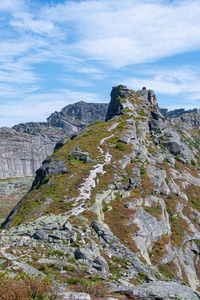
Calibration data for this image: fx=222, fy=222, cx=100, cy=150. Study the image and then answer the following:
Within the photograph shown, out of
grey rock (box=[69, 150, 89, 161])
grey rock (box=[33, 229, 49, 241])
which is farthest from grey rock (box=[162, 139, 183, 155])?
grey rock (box=[33, 229, 49, 241])

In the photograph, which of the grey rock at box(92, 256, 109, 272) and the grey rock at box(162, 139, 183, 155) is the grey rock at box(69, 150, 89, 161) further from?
the grey rock at box(162, 139, 183, 155)

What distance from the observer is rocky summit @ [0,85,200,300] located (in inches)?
614

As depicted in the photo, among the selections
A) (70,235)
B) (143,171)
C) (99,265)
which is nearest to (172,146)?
(143,171)

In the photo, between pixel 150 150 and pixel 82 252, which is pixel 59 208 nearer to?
pixel 82 252

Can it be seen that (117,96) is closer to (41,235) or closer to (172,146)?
(172,146)

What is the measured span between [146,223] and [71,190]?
13.1 meters

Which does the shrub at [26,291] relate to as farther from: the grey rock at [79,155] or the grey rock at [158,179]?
the grey rock at [79,155]

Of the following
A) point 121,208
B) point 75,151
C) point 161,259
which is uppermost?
point 75,151

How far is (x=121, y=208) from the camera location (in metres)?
35.7

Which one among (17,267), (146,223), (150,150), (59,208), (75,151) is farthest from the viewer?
(150,150)

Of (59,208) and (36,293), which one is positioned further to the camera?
(59,208)

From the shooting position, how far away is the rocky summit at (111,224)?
614 inches

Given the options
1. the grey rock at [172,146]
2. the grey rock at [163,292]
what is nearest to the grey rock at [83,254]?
the grey rock at [163,292]

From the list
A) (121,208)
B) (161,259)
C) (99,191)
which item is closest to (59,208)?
(99,191)
